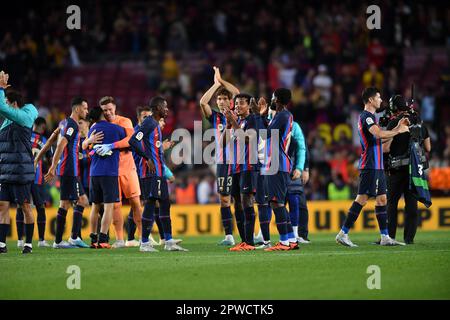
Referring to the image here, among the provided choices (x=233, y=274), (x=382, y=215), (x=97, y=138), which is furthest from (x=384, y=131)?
(x=97, y=138)

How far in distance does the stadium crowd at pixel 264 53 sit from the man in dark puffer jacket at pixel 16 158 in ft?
29.8

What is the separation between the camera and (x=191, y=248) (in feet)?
51.0

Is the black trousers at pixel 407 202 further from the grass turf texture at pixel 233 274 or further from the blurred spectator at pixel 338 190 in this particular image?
the blurred spectator at pixel 338 190

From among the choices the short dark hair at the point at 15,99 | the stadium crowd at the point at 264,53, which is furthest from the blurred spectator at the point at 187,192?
the short dark hair at the point at 15,99

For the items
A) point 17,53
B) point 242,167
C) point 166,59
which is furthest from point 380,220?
point 17,53

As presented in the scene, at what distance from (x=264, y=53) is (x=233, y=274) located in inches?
683

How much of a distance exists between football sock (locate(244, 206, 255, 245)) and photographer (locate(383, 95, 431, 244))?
2.28m

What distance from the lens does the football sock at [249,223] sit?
1430cm

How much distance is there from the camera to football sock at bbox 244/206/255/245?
14.3m

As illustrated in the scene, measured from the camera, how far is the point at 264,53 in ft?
91.8

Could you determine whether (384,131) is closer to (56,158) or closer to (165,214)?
(165,214)

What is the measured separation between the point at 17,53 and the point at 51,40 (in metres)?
1.63

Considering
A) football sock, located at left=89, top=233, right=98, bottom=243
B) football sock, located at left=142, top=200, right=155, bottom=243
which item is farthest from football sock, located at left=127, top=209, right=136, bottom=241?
football sock, located at left=142, top=200, right=155, bottom=243

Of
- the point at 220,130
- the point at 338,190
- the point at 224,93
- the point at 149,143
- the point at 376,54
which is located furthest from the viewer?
the point at 376,54
